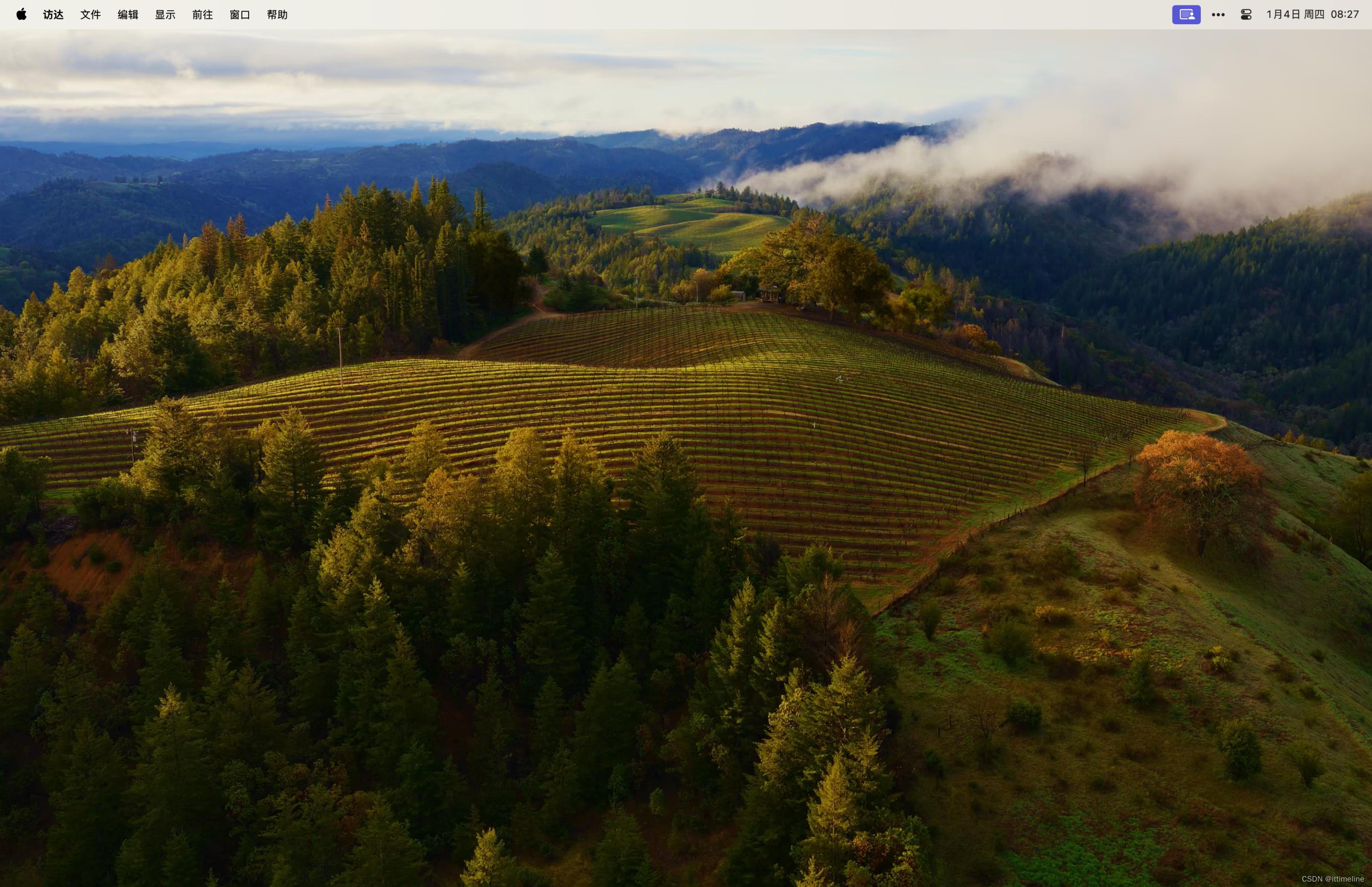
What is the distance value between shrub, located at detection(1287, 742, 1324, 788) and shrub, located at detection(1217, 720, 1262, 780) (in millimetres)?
1332

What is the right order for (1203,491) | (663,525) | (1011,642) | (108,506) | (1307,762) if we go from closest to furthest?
Result: (1307,762) → (1011,642) → (663,525) → (1203,491) → (108,506)

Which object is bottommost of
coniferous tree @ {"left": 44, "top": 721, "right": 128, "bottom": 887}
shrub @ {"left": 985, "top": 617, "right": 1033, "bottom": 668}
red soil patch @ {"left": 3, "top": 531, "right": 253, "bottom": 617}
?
coniferous tree @ {"left": 44, "top": 721, "right": 128, "bottom": 887}

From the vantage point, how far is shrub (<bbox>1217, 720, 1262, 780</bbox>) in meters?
35.4

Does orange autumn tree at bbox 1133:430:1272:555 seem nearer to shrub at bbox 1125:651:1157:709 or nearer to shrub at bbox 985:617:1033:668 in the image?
shrub at bbox 1125:651:1157:709

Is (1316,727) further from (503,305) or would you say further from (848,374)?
(503,305)

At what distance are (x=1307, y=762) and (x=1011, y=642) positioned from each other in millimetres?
13642

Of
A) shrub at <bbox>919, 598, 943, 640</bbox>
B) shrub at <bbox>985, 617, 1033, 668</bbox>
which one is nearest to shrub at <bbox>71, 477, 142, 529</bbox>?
shrub at <bbox>919, 598, 943, 640</bbox>

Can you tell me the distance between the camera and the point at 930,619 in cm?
4781

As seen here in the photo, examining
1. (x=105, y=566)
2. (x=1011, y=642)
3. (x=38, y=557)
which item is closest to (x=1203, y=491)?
(x=1011, y=642)

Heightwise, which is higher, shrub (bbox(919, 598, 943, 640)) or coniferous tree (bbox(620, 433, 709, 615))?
coniferous tree (bbox(620, 433, 709, 615))

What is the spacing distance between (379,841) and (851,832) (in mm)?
20754

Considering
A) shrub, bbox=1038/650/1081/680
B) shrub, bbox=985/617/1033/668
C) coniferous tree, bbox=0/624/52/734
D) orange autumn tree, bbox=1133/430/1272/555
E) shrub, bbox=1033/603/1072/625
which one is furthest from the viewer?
orange autumn tree, bbox=1133/430/1272/555

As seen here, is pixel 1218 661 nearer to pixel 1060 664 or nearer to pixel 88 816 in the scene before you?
pixel 1060 664

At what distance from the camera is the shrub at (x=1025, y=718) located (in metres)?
39.8
